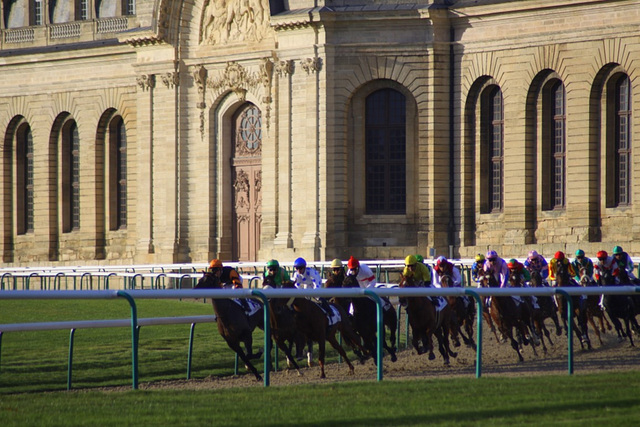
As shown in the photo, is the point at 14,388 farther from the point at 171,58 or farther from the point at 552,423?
the point at 171,58

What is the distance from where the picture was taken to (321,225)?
4622cm

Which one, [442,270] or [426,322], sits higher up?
[442,270]

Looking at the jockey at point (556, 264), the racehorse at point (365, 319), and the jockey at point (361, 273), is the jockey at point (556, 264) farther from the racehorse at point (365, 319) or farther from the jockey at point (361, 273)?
the racehorse at point (365, 319)

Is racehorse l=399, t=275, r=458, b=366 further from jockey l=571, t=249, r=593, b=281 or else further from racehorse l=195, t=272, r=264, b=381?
jockey l=571, t=249, r=593, b=281

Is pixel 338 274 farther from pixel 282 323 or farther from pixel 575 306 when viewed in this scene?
pixel 575 306

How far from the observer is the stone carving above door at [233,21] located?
4850 cm

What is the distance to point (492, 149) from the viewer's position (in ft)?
153

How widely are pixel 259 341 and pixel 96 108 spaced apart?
30.5m

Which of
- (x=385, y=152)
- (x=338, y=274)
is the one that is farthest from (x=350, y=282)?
(x=385, y=152)

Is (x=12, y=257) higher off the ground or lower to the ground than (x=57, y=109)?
lower

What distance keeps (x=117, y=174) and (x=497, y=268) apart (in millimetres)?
32612

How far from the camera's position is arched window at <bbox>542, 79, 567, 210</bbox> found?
44.9 meters

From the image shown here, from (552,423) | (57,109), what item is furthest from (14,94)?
(552,423)

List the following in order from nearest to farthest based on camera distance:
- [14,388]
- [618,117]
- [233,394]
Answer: [233,394], [14,388], [618,117]
